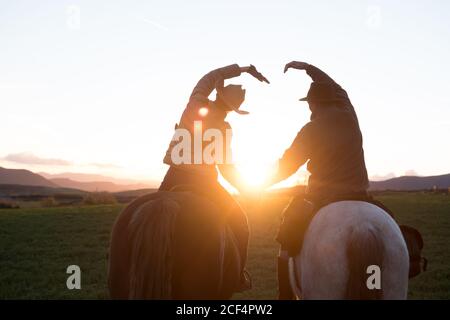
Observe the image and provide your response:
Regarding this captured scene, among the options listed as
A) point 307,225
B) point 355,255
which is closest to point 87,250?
point 307,225

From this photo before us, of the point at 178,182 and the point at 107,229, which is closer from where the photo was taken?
the point at 178,182

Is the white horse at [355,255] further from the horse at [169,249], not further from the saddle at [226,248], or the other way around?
the horse at [169,249]

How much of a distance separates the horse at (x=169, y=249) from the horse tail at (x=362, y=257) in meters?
1.22

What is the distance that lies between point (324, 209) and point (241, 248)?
3.40ft

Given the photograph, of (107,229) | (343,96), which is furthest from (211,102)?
(107,229)

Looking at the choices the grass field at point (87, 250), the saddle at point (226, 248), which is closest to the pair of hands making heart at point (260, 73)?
the grass field at point (87, 250)

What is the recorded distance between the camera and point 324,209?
17.2 ft

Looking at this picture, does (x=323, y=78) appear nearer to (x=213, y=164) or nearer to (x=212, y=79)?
(x=212, y=79)

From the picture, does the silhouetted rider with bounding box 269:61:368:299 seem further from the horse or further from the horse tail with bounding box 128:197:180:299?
the horse tail with bounding box 128:197:180:299

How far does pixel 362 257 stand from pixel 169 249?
67.6 inches

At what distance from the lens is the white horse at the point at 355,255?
458 centimetres
